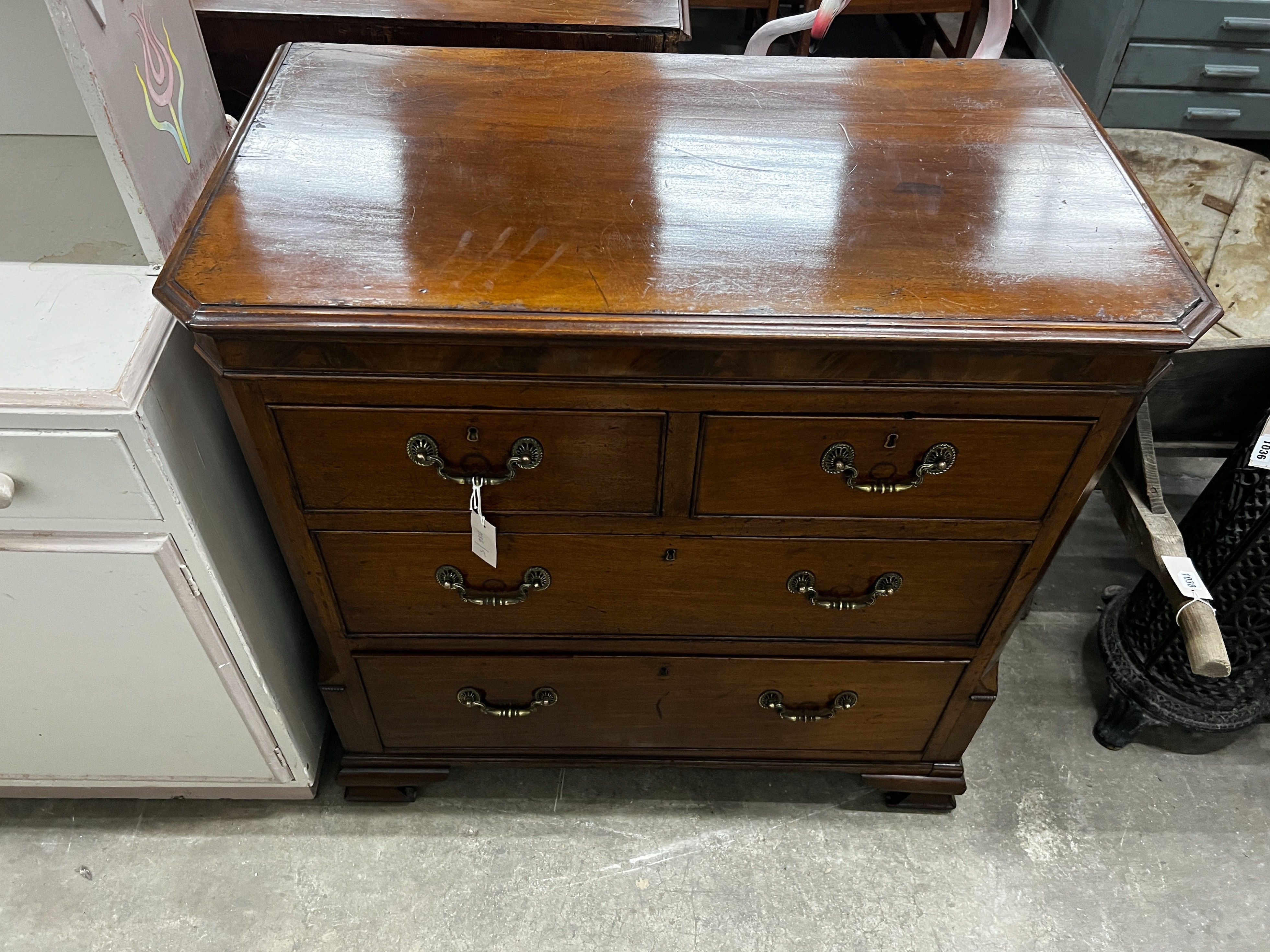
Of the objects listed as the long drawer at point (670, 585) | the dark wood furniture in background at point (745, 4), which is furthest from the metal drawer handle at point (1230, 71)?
the long drawer at point (670, 585)

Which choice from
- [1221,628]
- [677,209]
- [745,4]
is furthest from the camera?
[745,4]

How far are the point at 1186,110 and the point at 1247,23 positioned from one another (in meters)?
0.25

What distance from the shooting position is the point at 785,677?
1.22 metres

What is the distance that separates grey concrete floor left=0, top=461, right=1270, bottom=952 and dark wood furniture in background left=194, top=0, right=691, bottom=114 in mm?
1245

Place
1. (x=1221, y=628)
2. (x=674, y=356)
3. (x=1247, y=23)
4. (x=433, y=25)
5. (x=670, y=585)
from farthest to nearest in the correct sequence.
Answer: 1. (x=1247, y=23)
2. (x=433, y=25)
3. (x=1221, y=628)
4. (x=670, y=585)
5. (x=674, y=356)

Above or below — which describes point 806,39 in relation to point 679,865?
above

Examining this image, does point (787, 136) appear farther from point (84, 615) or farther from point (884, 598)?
point (84, 615)

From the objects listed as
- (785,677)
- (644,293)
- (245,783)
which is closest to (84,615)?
(245,783)

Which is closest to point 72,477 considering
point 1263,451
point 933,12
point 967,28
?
point 1263,451

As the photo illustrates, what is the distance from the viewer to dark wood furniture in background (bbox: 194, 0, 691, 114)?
1517 millimetres

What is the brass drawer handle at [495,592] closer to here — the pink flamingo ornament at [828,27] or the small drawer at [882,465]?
the small drawer at [882,465]

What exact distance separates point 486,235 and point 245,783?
37.1 inches

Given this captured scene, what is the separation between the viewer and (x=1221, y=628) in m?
1.37

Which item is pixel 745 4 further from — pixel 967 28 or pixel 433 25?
pixel 433 25
